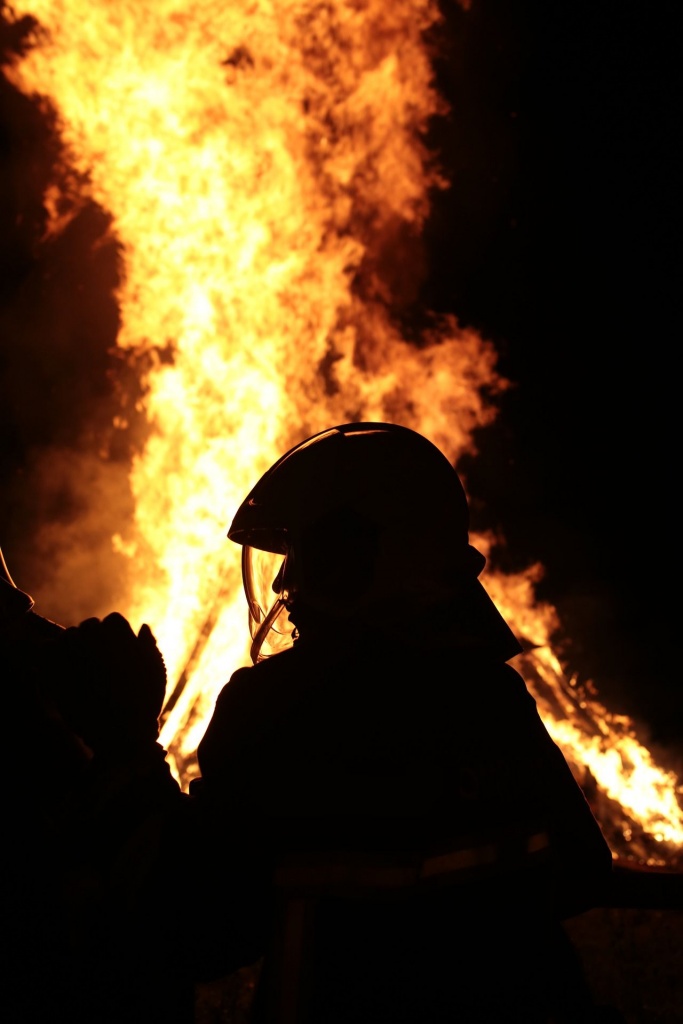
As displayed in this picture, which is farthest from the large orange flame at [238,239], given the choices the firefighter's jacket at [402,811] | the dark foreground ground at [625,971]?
the firefighter's jacket at [402,811]

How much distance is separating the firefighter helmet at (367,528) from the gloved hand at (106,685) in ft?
1.40

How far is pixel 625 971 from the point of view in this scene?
4.00 meters

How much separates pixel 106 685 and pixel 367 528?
0.80 meters

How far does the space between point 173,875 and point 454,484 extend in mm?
1447

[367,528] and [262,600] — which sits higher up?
[262,600]

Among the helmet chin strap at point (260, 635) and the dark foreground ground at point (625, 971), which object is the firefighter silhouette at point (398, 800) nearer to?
the helmet chin strap at point (260, 635)

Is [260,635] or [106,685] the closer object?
[106,685]

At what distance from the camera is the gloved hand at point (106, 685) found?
1.37 m

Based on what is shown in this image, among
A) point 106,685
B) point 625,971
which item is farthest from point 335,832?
point 625,971

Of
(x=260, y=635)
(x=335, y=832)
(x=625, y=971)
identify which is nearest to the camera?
(x=335, y=832)

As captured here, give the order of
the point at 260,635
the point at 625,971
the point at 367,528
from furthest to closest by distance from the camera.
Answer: the point at 625,971 → the point at 260,635 → the point at 367,528

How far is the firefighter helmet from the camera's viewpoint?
165 cm

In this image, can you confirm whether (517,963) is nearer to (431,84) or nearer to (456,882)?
(456,882)

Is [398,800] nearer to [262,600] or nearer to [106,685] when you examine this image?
[106,685]
